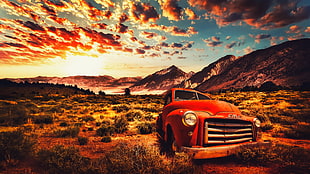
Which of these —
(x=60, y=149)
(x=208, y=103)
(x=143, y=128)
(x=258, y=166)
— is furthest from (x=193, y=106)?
(x=143, y=128)

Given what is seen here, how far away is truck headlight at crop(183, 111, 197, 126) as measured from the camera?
3.39 meters

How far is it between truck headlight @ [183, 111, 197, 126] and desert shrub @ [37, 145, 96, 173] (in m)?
2.30

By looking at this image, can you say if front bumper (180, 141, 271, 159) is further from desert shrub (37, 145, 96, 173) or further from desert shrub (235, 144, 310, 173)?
desert shrub (37, 145, 96, 173)

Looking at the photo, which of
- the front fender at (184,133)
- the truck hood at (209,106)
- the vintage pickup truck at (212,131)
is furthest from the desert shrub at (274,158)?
the front fender at (184,133)

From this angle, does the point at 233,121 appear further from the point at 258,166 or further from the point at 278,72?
the point at 278,72

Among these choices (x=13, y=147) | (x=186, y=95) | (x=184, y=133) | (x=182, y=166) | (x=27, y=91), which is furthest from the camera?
(x=27, y=91)

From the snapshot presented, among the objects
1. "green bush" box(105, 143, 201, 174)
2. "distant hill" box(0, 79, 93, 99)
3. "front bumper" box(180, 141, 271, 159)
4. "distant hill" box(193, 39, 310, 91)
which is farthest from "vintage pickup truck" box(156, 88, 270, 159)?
"distant hill" box(193, 39, 310, 91)

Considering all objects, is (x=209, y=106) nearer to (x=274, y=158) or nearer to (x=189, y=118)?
(x=189, y=118)

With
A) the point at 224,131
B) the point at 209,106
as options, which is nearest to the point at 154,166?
the point at 224,131

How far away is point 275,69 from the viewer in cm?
13775

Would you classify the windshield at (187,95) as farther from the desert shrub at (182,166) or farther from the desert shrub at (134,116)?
the desert shrub at (134,116)

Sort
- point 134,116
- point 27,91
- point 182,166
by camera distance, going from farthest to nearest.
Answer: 1. point 27,91
2. point 134,116
3. point 182,166

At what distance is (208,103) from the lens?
13.4 feet

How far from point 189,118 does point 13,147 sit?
17.4 feet
